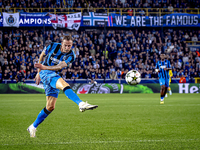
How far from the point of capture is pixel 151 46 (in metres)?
25.1

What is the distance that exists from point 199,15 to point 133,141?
22851 millimetres

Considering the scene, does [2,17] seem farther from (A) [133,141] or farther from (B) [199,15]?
(A) [133,141]

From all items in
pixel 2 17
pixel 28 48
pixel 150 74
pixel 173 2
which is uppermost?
pixel 173 2

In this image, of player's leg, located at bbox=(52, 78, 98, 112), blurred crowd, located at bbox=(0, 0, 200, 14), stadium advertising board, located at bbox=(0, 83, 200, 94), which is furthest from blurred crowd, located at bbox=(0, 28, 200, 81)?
player's leg, located at bbox=(52, 78, 98, 112)

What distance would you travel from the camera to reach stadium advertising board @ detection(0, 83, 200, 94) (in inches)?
787

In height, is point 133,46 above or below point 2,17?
below

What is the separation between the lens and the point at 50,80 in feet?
15.4

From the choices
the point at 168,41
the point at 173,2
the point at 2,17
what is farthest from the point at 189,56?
the point at 2,17

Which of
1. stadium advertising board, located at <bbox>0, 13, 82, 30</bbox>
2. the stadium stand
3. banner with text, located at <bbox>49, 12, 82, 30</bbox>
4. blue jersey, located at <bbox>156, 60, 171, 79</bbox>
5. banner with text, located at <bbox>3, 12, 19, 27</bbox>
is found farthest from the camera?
banner with text, located at <bbox>49, 12, 82, 30</bbox>

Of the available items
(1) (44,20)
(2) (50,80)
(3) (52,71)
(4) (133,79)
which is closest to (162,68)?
(4) (133,79)

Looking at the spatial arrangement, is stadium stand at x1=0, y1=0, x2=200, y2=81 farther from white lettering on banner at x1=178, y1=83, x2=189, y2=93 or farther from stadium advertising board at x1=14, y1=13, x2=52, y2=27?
white lettering on banner at x1=178, y1=83, x2=189, y2=93

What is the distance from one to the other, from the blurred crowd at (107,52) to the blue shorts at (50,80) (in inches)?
625

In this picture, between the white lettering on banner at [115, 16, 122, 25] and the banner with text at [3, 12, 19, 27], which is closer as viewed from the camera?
the banner with text at [3, 12, 19, 27]

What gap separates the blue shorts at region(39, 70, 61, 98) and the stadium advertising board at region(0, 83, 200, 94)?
15018mm
